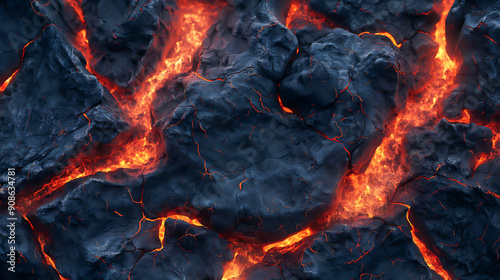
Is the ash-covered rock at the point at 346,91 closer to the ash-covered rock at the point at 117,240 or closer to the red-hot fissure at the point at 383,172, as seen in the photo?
the red-hot fissure at the point at 383,172

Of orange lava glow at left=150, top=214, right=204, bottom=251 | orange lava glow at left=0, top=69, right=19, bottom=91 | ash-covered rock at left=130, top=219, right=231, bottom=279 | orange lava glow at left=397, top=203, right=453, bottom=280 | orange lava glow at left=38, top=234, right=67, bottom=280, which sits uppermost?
orange lava glow at left=0, top=69, right=19, bottom=91

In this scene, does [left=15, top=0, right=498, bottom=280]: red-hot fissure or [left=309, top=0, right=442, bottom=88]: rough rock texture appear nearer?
[left=15, top=0, right=498, bottom=280]: red-hot fissure

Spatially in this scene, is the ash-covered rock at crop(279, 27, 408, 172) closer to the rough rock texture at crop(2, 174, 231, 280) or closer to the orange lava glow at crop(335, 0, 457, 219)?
the orange lava glow at crop(335, 0, 457, 219)

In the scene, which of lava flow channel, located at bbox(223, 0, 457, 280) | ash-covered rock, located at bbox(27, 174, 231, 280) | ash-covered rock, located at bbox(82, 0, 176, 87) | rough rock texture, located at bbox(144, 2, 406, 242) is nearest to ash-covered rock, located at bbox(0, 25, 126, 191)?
ash-covered rock, located at bbox(82, 0, 176, 87)

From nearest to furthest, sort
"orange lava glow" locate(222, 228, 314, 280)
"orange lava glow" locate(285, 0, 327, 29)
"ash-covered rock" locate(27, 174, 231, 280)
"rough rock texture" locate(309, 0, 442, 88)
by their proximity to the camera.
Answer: "ash-covered rock" locate(27, 174, 231, 280) → "orange lava glow" locate(222, 228, 314, 280) → "rough rock texture" locate(309, 0, 442, 88) → "orange lava glow" locate(285, 0, 327, 29)

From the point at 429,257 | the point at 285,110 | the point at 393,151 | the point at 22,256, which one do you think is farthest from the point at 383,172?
the point at 22,256

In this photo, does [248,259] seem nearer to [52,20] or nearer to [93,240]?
[93,240]

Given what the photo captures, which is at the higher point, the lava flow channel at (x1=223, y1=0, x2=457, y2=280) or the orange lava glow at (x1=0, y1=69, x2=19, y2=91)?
the orange lava glow at (x1=0, y1=69, x2=19, y2=91)

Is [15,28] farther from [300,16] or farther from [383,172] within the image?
[383,172]
